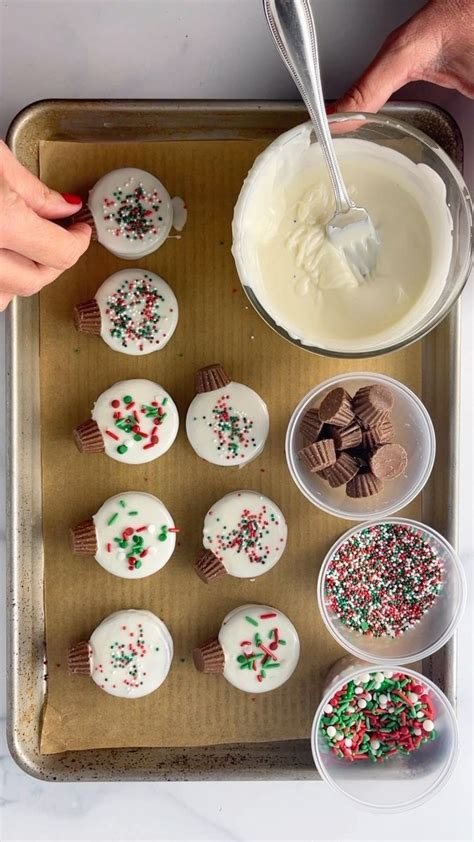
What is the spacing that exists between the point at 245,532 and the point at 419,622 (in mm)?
368

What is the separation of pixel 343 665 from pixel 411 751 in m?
0.20

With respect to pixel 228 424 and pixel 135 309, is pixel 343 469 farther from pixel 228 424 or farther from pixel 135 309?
pixel 135 309

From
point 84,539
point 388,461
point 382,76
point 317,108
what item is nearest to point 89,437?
point 84,539

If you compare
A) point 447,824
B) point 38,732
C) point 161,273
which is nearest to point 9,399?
point 161,273

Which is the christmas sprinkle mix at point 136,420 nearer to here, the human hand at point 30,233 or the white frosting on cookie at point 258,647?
the human hand at point 30,233

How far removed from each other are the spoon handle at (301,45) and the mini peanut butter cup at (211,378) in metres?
0.46

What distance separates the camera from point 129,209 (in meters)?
1.51

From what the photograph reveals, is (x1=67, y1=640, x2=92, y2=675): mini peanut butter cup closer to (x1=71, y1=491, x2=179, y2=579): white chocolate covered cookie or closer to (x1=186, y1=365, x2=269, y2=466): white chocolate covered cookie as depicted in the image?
(x1=71, y1=491, x2=179, y2=579): white chocolate covered cookie

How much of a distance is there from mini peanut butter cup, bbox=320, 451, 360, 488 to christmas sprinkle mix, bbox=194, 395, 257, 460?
0.54 ft

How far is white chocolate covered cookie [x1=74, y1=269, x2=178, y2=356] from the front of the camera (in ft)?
5.01

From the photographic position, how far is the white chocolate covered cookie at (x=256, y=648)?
61.1 inches

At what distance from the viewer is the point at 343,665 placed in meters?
1.55

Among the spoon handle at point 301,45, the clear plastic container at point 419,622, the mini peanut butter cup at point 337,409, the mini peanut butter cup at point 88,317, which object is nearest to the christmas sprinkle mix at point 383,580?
the clear plastic container at point 419,622

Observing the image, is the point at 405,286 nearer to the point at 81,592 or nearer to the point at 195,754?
the point at 81,592
